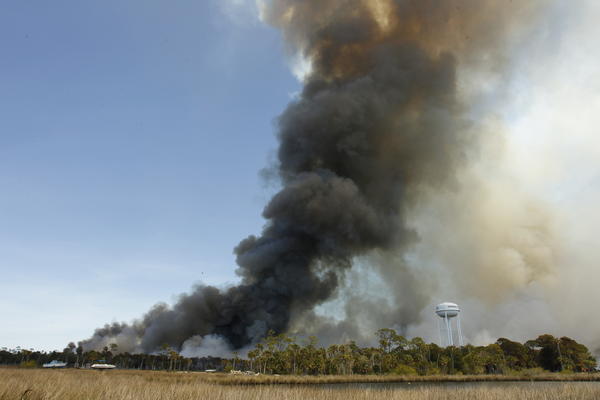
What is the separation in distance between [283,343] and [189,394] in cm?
6778

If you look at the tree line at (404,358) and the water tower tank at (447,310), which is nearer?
the tree line at (404,358)

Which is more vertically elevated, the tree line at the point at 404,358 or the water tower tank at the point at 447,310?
the water tower tank at the point at 447,310

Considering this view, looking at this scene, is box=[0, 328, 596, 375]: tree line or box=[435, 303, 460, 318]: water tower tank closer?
box=[0, 328, 596, 375]: tree line

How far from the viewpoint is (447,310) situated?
308ft

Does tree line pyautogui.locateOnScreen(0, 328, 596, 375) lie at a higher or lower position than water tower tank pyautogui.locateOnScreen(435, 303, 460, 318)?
lower

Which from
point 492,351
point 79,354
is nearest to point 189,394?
point 492,351

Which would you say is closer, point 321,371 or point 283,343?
point 321,371

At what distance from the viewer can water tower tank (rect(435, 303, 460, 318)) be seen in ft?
308

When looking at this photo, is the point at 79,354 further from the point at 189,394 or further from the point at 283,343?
the point at 189,394

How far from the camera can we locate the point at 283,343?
78375mm

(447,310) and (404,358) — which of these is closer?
(404,358)

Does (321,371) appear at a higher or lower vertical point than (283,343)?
lower

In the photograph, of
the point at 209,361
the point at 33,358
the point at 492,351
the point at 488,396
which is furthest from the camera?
the point at 33,358

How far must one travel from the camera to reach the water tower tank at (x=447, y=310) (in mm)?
93875
